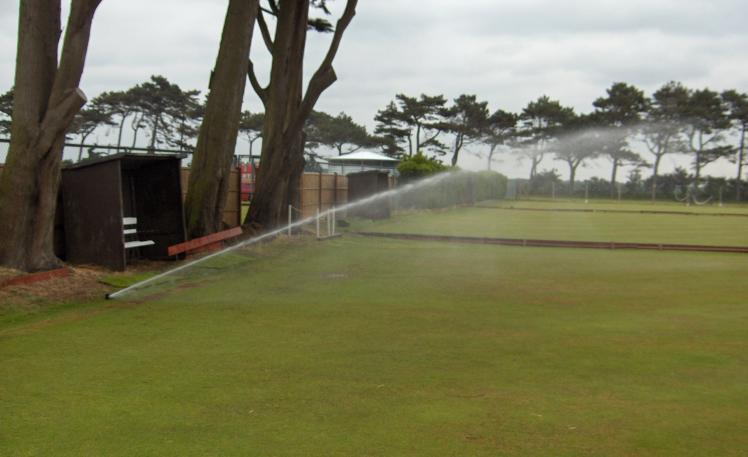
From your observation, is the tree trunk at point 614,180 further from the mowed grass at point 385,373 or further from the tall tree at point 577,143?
the mowed grass at point 385,373

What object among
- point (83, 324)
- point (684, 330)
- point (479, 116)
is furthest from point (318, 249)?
point (479, 116)

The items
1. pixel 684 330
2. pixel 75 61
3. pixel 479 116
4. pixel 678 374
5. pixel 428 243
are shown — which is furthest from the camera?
pixel 479 116

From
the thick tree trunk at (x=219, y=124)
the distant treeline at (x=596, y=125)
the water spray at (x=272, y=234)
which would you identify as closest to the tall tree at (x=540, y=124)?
the distant treeline at (x=596, y=125)

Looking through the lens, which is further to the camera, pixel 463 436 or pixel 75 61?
pixel 75 61

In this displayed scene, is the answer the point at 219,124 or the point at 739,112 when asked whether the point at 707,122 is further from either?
the point at 219,124

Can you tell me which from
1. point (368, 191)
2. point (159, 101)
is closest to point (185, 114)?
point (159, 101)

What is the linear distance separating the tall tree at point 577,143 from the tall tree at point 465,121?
7576 millimetres

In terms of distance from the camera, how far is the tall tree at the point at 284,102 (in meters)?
15.9

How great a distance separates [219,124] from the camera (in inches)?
498

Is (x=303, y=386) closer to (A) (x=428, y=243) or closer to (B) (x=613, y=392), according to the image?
(B) (x=613, y=392)

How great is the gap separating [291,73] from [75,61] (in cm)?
857

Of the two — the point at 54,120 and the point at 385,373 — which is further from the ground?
the point at 54,120

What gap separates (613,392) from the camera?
443cm

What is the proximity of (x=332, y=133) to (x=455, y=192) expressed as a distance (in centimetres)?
2966
